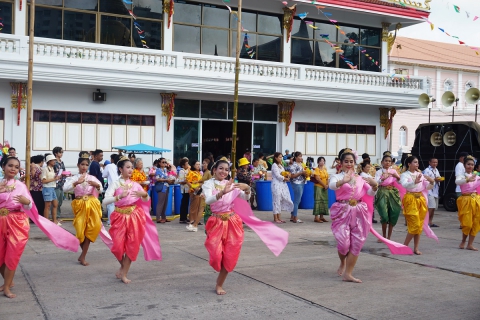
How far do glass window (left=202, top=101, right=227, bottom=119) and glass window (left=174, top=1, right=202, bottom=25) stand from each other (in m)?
2.85

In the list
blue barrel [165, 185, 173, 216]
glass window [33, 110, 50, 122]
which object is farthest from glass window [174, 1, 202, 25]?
blue barrel [165, 185, 173, 216]

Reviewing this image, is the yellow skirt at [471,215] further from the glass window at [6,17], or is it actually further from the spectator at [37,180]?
the glass window at [6,17]

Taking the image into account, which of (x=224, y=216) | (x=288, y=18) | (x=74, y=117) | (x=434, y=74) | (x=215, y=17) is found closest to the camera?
(x=224, y=216)

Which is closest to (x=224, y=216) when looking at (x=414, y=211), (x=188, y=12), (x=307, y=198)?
(x=414, y=211)

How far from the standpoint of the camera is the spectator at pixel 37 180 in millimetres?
11867

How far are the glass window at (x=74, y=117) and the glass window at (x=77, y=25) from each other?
239 centimetres

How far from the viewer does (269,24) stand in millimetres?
20625

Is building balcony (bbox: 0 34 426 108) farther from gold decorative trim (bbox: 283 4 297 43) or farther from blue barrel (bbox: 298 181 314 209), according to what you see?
blue barrel (bbox: 298 181 314 209)

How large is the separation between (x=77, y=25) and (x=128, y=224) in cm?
1229

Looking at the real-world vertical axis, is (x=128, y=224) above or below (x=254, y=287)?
above

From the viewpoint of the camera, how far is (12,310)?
5.59m

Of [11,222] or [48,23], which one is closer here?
[11,222]

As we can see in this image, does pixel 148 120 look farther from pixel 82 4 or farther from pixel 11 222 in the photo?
pixel 11 222

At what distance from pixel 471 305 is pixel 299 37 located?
16.6 m
